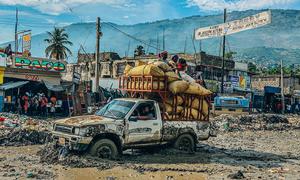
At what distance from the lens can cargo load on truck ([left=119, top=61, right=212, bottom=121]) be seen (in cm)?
1191

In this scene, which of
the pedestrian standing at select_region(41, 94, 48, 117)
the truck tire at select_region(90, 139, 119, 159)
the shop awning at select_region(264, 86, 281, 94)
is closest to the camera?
the truck tire at select_region(90, 139, 119, 159)

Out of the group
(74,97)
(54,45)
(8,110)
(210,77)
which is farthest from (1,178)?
(54,45)

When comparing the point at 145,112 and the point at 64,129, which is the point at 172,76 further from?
the point at 64,129

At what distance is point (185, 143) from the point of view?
41.1ft

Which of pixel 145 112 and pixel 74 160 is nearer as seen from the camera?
pixel 74 160

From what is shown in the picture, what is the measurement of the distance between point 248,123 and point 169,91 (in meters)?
16.9

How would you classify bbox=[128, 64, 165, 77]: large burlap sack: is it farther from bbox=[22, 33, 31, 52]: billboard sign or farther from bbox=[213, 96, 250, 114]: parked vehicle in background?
bbox=[22, 33, 31, 52]: billboard sign

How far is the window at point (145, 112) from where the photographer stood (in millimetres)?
11111

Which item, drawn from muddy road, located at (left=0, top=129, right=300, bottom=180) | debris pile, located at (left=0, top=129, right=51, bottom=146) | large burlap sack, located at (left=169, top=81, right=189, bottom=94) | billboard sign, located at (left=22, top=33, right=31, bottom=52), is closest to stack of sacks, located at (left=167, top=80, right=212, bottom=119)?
large burlap sack, located at (left=169, top=81, right=189, bottom=94)

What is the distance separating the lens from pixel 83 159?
10.0 m

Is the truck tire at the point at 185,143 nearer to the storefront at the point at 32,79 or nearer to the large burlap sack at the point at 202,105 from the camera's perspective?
the large burlap sack at the point at 202,105

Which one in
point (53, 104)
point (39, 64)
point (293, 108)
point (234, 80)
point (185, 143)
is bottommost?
point (185, 143)

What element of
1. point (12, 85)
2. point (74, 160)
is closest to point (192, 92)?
point (74, 160)

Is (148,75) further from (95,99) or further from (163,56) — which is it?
(95,99)
